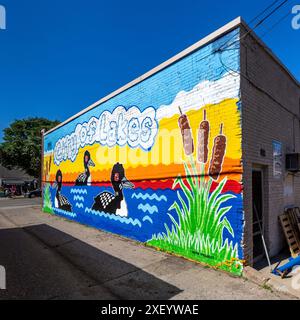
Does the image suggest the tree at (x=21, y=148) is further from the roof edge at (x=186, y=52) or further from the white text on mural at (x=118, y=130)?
the roof edge at (x=186, y=52)

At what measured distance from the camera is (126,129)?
8742 millimetres

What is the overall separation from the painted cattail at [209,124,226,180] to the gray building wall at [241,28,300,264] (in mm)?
459

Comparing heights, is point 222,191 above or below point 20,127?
below

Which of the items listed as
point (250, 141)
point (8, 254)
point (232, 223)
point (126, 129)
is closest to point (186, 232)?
point (232, 223)

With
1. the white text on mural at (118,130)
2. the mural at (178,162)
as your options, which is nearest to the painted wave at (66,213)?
the mural at (178,162)

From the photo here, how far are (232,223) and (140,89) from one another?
4943mm

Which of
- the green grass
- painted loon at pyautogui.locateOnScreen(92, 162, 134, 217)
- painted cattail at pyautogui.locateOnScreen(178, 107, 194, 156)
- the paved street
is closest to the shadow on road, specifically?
the paved street

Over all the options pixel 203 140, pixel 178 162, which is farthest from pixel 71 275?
pixel 203 140

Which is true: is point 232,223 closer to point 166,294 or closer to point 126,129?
point 166,294

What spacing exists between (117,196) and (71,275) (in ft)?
13.2

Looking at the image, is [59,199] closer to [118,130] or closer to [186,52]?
[118,130]

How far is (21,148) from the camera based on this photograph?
35812mm

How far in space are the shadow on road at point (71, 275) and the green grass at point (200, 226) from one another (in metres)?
1.36

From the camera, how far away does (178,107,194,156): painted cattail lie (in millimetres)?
6363
